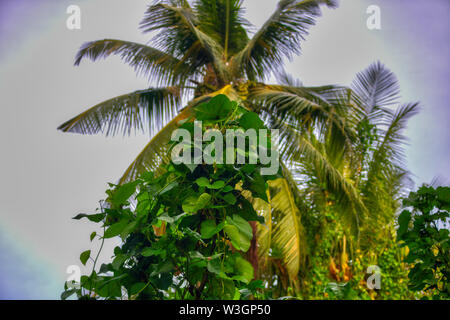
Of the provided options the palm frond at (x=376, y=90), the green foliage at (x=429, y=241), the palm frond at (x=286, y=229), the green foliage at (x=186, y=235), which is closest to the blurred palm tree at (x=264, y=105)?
the palm frond at (x=286, y=229)

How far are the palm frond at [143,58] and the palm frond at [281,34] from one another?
896 mm

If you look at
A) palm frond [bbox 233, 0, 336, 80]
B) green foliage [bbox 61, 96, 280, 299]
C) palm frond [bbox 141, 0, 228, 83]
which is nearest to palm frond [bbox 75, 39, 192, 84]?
palm frond [bbox 141, 0, 228, 83]

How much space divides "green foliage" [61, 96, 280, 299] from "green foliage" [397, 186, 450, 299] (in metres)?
0.67

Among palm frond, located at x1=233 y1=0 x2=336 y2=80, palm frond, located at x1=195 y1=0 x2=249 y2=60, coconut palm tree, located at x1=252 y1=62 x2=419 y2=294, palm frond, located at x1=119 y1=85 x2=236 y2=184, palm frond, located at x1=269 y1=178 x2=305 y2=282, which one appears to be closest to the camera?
palm frond, located at x1=269 y1=178 x2=305 y2=282

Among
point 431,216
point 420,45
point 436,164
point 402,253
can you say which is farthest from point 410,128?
point 431,216

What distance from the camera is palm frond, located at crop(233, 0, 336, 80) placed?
5180 millimetres

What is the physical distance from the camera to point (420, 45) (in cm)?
590

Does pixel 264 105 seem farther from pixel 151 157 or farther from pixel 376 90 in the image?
pixel 376 90

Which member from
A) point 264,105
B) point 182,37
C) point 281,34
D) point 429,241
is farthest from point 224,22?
point 429,241

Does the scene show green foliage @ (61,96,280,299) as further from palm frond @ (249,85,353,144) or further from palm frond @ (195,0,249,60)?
palm frond @ (195,0,249,60)

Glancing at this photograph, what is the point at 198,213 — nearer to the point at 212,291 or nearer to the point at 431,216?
the point at 212,291

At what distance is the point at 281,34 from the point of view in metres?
5.39

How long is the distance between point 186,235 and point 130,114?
4.77 metres

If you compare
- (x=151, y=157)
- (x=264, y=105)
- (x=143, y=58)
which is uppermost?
(x=143, y=58)
